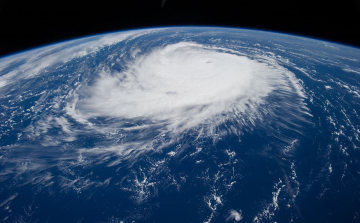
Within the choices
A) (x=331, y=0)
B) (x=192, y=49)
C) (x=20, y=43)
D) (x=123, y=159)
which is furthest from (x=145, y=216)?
(x=192, y=49)

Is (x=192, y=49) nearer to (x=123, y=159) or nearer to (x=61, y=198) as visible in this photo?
(x=123, y=159)

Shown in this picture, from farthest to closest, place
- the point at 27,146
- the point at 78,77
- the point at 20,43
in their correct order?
the point at 78,77, the point at 27,146, the point at 20,43

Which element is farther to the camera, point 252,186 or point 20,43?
point 252,186

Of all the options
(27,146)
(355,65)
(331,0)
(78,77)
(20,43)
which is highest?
(331,0)

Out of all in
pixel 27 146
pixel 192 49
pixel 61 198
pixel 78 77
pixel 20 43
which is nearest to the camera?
pixel 20 43

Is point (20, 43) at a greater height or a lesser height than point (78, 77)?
greater

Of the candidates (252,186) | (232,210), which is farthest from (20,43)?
(252,186)
